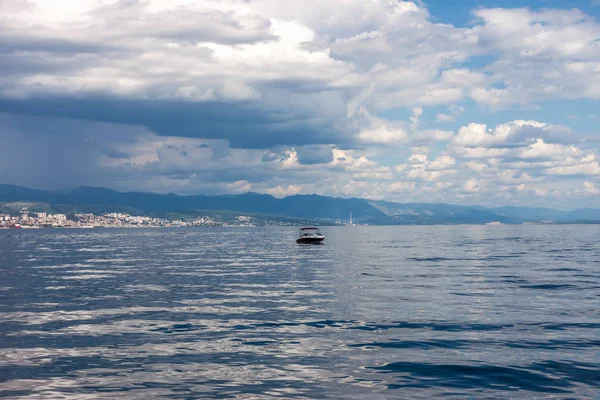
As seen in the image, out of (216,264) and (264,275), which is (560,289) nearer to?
(264,275)

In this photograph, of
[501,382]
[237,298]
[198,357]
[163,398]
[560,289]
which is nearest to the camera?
[163,398]

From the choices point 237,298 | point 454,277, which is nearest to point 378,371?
point 237,298

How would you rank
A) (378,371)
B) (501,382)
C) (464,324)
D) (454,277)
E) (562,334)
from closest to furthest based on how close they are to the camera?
(501,382) < (378,371) < (562,334) < (464,324) < (454,277)

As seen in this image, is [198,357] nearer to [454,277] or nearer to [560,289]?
[560,289]

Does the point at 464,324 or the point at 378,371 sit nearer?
the point at 378,371

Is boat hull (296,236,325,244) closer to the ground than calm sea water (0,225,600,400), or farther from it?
closer to the ground

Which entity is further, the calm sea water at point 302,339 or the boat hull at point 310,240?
the boat hull at point 310,240

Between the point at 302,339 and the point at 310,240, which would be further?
the point at 310,240

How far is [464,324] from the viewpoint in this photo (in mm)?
38875

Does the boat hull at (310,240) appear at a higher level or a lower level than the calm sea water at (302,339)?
lower

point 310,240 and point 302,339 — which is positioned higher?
point 302,339

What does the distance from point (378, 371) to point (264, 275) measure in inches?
1984

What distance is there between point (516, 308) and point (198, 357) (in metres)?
27.5

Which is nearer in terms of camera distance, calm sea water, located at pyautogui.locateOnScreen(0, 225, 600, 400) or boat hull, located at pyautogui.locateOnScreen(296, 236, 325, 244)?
calm sea water, located at pyautogui.locateOnScreen(0, 225, 600, 400)
